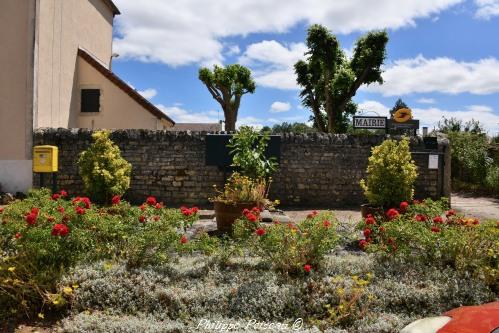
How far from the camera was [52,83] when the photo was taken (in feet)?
44.6

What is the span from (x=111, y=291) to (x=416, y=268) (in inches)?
120

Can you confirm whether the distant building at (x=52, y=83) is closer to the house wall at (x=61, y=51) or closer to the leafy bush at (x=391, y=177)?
the house wall at (x=61, y=51)

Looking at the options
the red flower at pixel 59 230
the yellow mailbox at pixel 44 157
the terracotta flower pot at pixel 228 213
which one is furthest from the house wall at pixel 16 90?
the red flower at pixel 59 230

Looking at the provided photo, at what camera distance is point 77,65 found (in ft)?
51.0

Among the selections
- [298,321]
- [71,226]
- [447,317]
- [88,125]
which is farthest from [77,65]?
[447,317]

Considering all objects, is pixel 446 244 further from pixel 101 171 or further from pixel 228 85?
pixel 228 85

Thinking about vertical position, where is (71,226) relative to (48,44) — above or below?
below

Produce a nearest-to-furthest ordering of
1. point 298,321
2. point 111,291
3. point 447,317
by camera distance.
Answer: point 447,317 → point 298,321 → point 111,291

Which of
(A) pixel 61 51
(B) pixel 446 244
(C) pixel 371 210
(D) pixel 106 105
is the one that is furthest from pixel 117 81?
(B) pixel 446 244

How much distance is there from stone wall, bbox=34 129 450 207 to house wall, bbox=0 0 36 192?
172 cm

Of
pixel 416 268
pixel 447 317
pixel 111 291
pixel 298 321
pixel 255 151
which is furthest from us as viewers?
pixel 255 151

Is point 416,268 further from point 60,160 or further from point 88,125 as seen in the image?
point 88,125

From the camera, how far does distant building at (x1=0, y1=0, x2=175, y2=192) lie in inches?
488

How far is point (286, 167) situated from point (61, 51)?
8.55 metres
